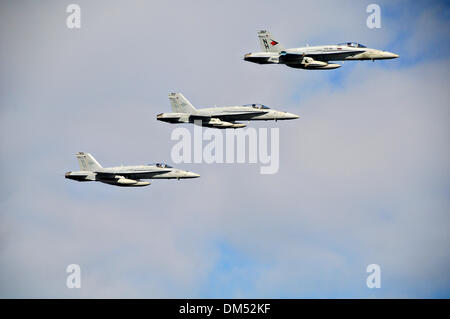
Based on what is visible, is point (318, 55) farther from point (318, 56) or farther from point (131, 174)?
point (131, 174)

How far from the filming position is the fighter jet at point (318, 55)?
15775 cm

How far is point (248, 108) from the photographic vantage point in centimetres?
16312

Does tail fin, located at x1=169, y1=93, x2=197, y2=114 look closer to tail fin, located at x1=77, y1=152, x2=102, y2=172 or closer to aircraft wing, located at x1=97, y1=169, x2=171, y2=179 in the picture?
aircraft wing, located at x1=97, y1=169, x2=171, y2=179

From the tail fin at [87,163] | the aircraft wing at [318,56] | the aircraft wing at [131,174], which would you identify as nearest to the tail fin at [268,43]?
the aircraft wing at [318,56]

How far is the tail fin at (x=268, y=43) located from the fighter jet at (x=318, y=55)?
1.65ft

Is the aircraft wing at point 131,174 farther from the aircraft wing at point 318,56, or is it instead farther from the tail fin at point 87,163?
the aircraft wing at point 318,56

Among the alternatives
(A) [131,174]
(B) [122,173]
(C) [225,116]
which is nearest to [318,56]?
(C) [225,116]

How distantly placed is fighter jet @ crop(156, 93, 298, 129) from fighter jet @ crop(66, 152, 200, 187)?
836 centimetres

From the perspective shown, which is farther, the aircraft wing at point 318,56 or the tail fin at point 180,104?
the tail fin at point 180,104

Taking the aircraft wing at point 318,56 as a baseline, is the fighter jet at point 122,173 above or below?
below

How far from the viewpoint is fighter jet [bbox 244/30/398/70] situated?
15775 centimetres

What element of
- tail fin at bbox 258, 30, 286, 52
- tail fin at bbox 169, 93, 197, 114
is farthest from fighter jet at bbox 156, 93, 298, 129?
tail fin at bbox 258, 30, 286, 52
